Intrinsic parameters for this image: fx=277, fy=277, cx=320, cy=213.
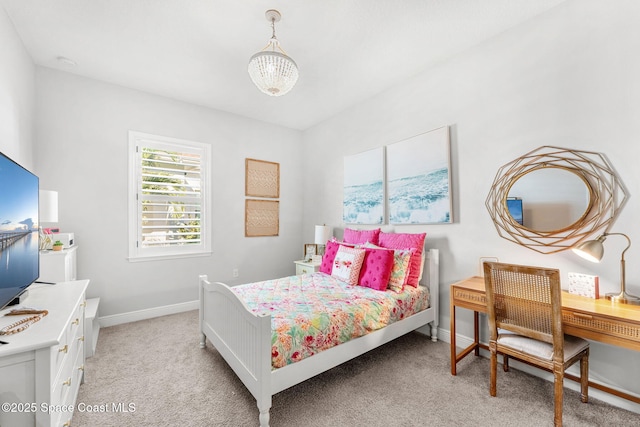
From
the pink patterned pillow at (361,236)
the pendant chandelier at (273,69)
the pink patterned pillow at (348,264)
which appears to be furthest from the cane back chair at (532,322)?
the pendant chandelier at (273,69)

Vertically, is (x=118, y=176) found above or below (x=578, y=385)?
above

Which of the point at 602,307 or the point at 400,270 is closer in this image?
the point at 602,307

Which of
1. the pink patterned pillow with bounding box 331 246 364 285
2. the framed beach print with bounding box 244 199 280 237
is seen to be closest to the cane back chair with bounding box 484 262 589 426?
the pink patterned pillow with bounding box 331 246 364 285

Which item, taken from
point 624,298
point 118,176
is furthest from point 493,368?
point 118,176

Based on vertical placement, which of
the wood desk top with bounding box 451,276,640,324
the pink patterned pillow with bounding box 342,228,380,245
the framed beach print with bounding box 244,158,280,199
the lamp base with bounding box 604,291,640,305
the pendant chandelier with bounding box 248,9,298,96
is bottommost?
the wood desk top with bounding box 451,276,640,324

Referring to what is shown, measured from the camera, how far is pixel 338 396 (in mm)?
1932

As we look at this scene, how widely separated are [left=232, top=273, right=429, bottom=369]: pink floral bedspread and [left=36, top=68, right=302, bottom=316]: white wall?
4.86 feet

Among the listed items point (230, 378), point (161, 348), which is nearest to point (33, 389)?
point (230, 378)

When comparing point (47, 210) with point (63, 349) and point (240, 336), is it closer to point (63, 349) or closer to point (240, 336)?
point (63, 349)

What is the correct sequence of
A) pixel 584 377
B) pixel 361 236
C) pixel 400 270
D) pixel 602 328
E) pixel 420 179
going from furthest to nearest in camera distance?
pixel 361 236
pixel 420 179
pixel 400 270
pixel 584 377
pixel 602 328

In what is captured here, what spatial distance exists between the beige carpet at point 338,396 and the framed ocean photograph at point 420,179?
1.36m

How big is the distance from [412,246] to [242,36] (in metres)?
2.49

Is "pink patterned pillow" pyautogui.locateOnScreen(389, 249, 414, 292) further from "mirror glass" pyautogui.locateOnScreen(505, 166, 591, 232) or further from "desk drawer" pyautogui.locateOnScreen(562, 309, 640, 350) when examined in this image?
"desk drawer" pyautogui.locateOnScreen(562, 309, 640, 350)

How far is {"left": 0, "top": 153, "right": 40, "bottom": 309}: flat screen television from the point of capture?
1.25 m
